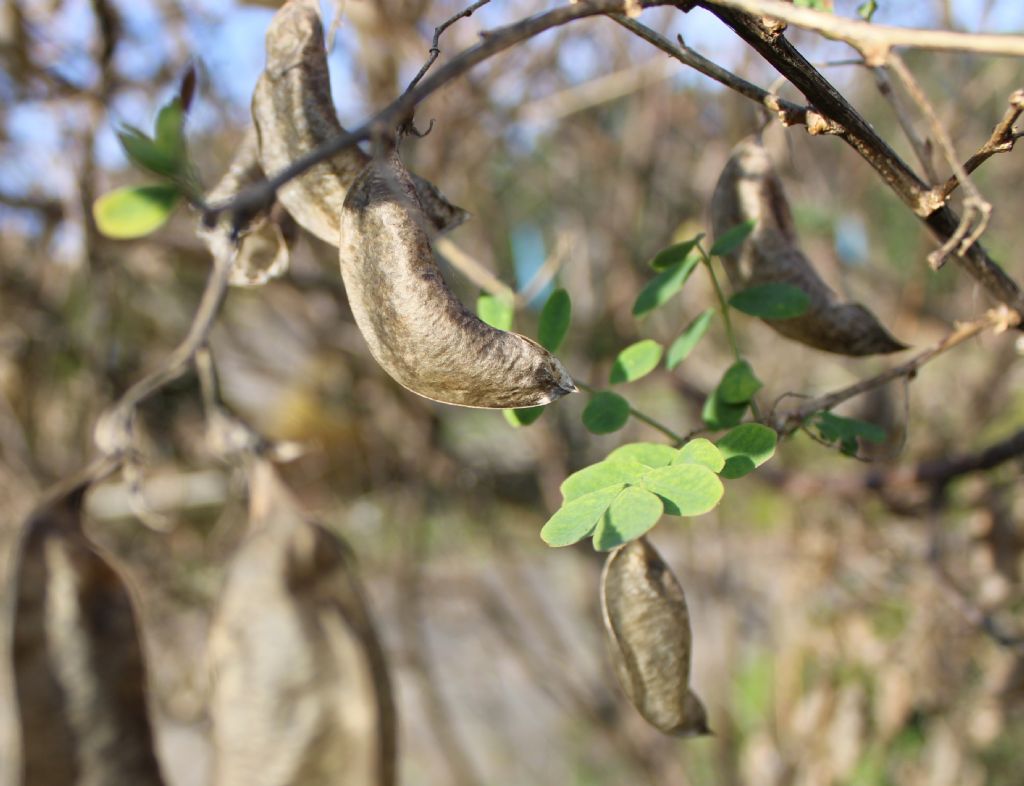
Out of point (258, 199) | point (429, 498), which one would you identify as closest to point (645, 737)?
point (429, 498)

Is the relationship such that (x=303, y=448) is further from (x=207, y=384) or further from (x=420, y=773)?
(x=420, y=773)

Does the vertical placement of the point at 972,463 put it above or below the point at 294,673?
above

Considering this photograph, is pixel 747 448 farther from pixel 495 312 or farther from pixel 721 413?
pixel 495 312

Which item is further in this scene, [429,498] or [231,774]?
[429,498]

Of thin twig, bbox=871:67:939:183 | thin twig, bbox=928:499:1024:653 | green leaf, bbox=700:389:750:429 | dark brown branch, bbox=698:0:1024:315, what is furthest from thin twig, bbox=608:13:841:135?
thin twig, bbox=928:499:1024:653

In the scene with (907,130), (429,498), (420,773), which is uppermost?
(907,130)

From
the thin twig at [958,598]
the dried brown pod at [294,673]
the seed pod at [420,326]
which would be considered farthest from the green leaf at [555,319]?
the thin twig at [958,598]

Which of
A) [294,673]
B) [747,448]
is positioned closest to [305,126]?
[747,448]

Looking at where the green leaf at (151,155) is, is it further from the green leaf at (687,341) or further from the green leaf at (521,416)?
the green leaf at (687,341)
